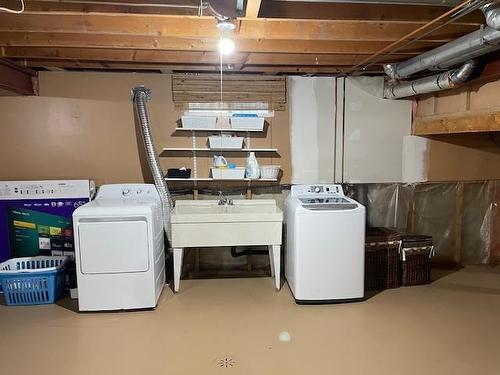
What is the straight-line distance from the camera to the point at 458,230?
4.60 meters

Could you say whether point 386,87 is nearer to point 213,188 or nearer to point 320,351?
point 213,188

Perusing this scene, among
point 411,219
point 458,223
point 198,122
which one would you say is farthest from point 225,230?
point 458,223

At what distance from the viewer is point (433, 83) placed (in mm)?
3520

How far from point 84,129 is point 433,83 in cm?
344

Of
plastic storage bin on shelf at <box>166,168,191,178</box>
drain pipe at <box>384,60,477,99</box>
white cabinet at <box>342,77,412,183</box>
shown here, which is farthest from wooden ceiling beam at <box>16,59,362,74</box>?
plastic storage bin on shelf at <box>166,168,191,178</box>

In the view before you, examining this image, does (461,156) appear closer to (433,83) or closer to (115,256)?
(433,83)

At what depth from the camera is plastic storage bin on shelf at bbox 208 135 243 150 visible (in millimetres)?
4016

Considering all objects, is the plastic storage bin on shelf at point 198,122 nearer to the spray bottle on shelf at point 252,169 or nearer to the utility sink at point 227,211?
the spray bottle on shelf at point 252,169

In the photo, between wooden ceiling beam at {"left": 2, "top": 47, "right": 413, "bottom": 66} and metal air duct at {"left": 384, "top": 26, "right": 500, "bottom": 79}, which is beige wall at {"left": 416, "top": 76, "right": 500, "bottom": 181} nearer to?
metal air duct at {"left": 384, "top": 26, "right": 500, "bottom": 79}

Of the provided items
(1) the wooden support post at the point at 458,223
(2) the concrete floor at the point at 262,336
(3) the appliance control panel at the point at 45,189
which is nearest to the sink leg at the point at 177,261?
(2) the concrete floor at the point at 262,336

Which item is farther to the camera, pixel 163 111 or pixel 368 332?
pixel 163 111

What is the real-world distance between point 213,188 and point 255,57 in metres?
1.48

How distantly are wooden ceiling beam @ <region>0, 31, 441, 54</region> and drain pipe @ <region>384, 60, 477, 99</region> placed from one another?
1.05 feet

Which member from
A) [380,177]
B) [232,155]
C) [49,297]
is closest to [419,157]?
[380,177]
